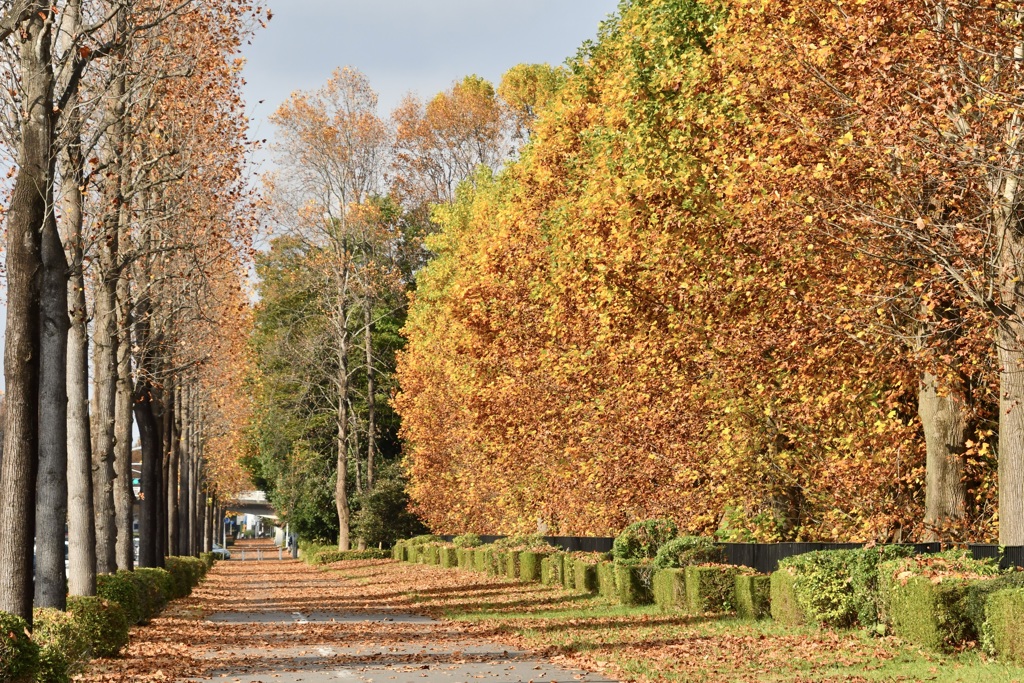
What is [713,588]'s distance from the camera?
71.8 feet

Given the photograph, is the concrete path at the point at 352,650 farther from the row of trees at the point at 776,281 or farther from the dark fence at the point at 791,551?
the row of trees at the point at 776,281

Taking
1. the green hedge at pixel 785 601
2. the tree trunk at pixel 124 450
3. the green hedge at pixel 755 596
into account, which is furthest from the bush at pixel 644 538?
the tree trunk at pixel 124 450

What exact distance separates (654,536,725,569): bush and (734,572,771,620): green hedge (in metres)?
3.18

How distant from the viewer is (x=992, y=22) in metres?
15.8

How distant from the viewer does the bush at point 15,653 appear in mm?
10672

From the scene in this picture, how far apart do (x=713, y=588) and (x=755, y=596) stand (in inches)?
57.9

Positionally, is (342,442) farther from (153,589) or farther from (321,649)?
(321,649)

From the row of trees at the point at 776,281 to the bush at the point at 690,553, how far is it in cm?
104

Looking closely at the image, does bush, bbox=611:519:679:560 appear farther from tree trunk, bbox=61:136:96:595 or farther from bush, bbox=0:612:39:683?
bush, bbox=0:612:39:683

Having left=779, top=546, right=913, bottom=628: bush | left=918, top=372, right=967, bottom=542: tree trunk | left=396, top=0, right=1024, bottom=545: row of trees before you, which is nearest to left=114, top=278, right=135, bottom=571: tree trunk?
left=396, top=0, right=1024, bottom=545: row of trees

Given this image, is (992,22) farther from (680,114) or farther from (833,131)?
(680,114)

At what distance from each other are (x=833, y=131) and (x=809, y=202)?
154cm

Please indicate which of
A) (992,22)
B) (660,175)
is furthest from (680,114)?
(992,22)

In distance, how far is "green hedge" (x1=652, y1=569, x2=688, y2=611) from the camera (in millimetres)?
22906
